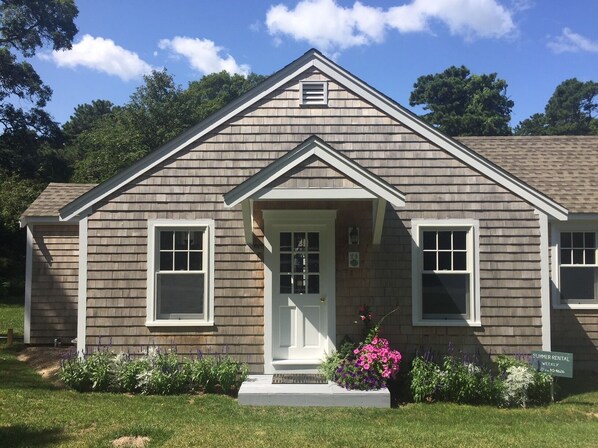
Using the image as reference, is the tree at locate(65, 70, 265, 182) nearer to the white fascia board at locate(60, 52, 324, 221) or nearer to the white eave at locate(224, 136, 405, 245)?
the white fascia board at locate(60, 52, 324, 221)

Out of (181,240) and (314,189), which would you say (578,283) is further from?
(181,240)

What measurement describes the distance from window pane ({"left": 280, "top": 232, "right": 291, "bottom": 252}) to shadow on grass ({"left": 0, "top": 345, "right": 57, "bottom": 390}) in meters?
3.99

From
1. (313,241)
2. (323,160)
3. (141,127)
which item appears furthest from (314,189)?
(141,127)

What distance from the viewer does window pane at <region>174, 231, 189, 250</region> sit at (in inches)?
321

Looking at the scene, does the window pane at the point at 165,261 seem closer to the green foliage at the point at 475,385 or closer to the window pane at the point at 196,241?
the window pane at the point at 196,241

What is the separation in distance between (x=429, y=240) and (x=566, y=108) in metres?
53.3

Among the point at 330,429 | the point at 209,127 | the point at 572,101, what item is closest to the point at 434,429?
the point at 330,429

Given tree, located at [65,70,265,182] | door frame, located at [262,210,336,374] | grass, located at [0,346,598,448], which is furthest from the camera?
tree, located at [65,70,265,182]

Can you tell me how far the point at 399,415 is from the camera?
6449 mm

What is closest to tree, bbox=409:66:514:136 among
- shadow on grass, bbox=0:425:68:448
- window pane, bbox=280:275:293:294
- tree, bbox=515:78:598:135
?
tree, bbox=515:78:598:135

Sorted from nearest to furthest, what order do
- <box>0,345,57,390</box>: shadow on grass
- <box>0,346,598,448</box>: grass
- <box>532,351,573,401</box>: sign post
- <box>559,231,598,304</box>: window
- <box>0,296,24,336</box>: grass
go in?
<box>0,346,598,448</box>: grass
<box>532,351,573,401</box>: sign post
<box>0,345,57,390</box>: shadow on grass
<box>559,231,598,304</box>: window
<box>0,296,24,336</box>: grass

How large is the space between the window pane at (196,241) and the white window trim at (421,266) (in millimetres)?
3360

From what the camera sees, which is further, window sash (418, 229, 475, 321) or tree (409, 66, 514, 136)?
tree (409, 66, 514, 136)

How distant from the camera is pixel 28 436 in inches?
209
